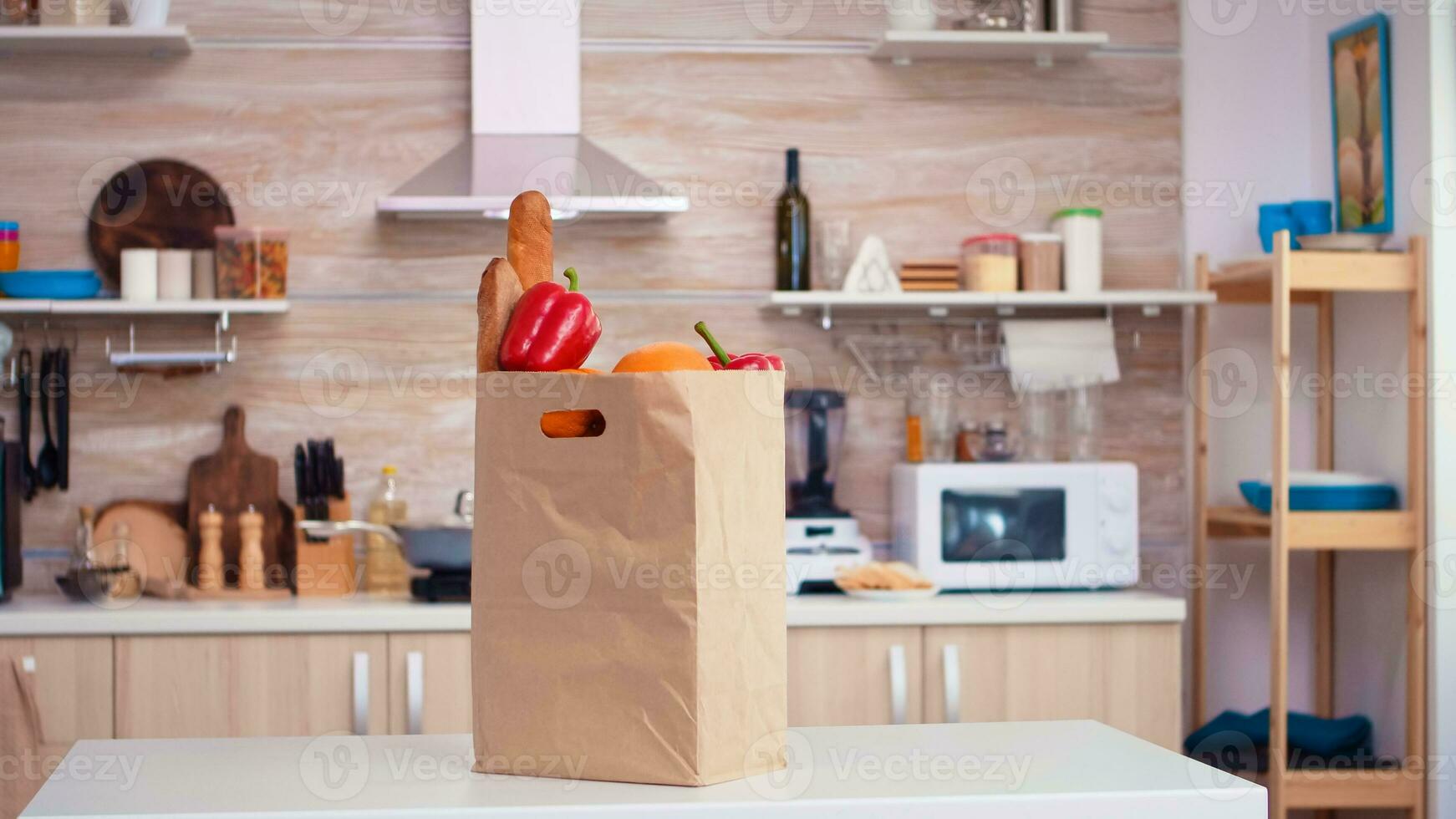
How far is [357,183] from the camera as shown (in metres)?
2.99

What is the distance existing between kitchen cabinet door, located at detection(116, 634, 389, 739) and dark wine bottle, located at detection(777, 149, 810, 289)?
1.15 m

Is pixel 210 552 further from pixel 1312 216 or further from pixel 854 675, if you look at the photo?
pixel 1312 216

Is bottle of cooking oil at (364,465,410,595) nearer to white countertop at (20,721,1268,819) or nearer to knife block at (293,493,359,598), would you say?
knife block at (293,493,359,598)

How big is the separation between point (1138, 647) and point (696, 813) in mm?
1839

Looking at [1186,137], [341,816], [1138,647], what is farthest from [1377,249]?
[341,816]

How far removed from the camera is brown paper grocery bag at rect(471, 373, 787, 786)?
100cm

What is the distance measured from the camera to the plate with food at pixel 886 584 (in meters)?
2.64

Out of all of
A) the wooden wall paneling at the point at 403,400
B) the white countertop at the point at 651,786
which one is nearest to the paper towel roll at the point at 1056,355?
the wooden wall paneling at the point at 403,400

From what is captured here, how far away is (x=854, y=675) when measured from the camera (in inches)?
101

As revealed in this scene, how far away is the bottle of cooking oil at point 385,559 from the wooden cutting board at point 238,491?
0.19 metres

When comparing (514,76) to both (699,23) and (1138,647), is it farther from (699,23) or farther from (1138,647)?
(1138,647)
